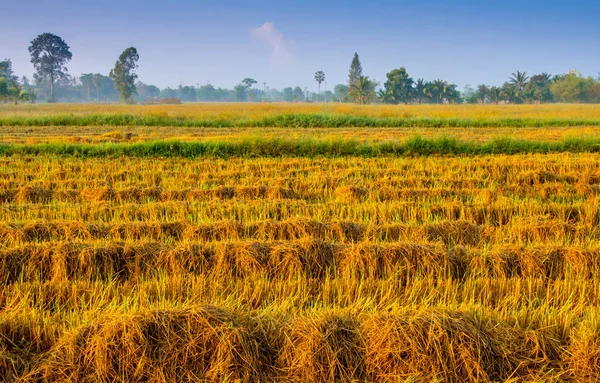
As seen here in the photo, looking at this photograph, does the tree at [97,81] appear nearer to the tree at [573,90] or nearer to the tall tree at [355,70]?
the tall tree at [355,70]

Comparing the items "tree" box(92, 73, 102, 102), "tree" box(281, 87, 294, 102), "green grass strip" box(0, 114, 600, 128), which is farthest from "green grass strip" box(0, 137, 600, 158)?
"tree" box(281, 87, 294, 102)

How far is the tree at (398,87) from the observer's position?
71812 mm

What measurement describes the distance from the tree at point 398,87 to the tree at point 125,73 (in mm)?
39023

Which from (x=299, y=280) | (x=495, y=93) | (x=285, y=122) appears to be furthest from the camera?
(x=495, y=93)

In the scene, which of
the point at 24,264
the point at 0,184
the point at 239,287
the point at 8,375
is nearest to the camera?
the point at 8,375

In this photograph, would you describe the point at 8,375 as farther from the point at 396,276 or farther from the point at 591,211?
the point at 591,211

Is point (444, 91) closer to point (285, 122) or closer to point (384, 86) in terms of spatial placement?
point (384, 86)

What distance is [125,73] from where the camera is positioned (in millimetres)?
78188

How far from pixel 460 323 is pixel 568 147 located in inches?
495

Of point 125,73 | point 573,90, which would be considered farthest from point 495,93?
point 125,73

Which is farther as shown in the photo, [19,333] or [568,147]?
[568,147]

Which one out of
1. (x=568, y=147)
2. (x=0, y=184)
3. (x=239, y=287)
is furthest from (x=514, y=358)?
(x=568, y=147)

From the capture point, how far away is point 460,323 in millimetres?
3039

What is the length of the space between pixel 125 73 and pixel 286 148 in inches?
2877
